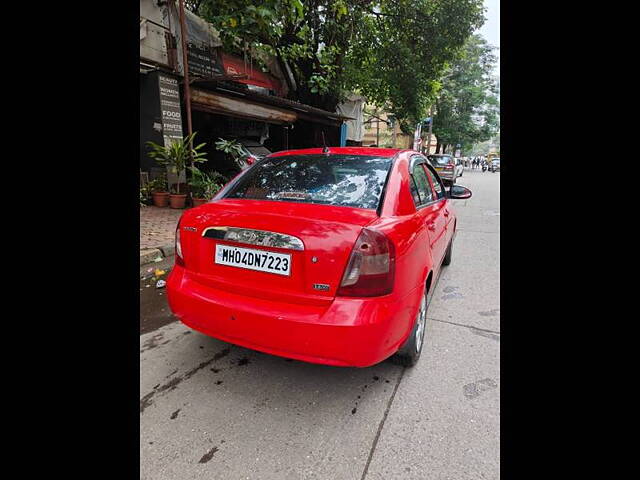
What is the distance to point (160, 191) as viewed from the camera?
6867 mm

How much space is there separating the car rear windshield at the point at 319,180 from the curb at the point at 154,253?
2.26 m

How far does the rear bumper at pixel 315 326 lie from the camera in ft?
5.49

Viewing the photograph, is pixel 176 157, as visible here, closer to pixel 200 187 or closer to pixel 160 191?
pixel 200 187

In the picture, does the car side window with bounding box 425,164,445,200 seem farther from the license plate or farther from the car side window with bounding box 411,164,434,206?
the license plate

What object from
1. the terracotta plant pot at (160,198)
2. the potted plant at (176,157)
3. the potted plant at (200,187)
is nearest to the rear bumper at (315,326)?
the potted plant at (200,187)

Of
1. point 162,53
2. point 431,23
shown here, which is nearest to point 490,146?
point 431,23

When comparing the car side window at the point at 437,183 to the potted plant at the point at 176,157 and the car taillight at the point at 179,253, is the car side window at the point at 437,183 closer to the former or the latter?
the car taillight at the point at 179,253

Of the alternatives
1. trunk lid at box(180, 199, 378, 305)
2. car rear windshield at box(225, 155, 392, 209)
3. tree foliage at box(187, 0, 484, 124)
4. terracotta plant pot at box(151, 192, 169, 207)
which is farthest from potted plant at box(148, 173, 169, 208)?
trunk lid at box(180, 199, 378, 305)
